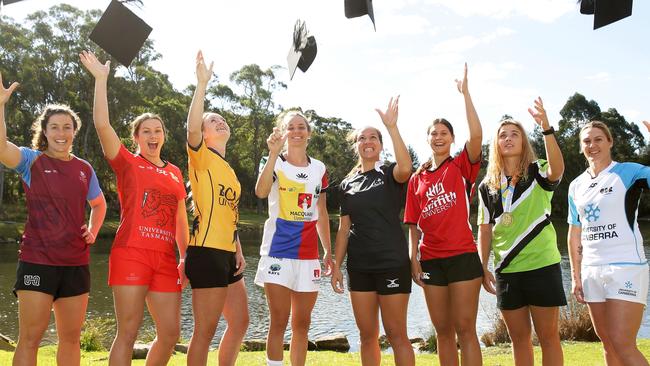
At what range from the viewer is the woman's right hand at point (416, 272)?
483 cm

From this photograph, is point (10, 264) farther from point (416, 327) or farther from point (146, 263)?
point (146, 263)

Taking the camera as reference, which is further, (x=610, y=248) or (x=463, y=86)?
(x=463, y=86)

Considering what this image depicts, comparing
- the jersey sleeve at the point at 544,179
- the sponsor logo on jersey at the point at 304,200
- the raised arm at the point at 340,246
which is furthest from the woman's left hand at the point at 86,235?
the jersey sleeve at the point at 544,179

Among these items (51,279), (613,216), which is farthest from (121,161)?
(613,216)

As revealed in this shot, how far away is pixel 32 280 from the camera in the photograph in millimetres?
4098

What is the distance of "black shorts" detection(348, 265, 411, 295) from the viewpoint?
15.3ft

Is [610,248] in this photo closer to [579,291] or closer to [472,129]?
[579,291]

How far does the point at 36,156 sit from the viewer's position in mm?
4359

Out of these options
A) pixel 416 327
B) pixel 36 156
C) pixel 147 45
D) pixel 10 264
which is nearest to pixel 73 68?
pixel 147 45

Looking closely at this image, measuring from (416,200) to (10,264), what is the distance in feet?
74.1

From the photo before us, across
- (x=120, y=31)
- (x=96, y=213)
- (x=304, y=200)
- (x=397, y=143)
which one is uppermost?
(x=120, y=31)

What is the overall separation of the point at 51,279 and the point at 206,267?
1.10 meters

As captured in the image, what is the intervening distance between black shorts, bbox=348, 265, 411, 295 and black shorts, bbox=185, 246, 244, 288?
1146 millimetres

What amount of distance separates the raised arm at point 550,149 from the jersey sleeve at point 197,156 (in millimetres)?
2769
